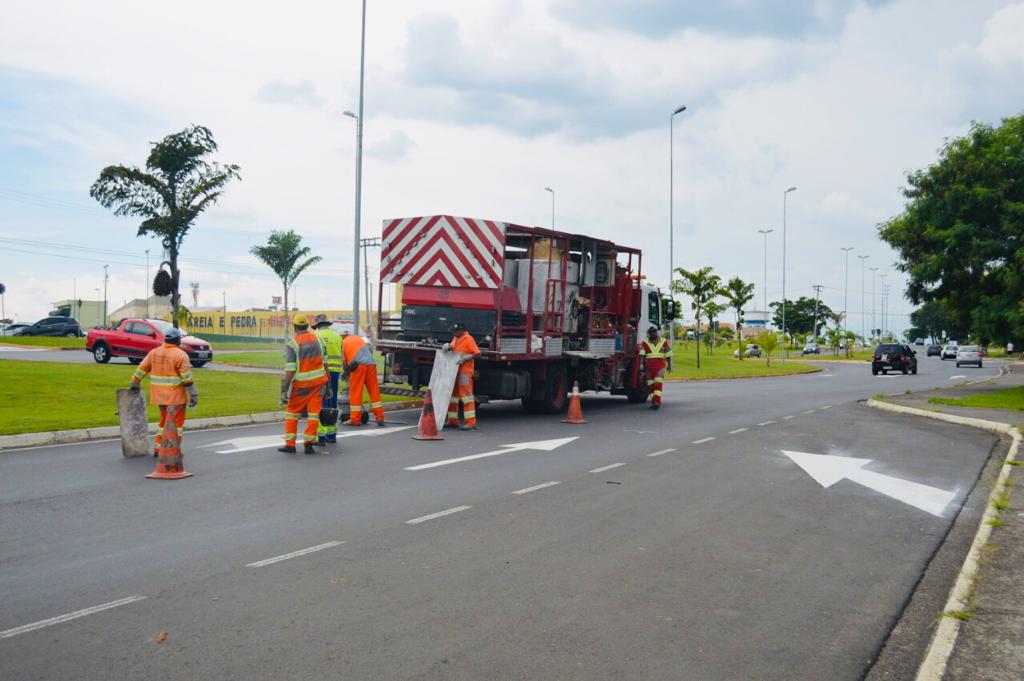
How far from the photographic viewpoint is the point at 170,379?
10555 mm

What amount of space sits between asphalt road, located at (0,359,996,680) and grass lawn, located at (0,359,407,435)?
257 centimetres

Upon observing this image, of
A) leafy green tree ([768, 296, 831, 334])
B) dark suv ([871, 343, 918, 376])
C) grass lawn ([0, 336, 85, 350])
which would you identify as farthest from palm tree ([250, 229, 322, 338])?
leafy green tree ([768, 296, 831, 334])

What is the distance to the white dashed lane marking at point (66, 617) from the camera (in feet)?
15.4

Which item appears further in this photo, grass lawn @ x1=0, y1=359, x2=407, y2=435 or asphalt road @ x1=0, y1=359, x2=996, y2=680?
grass lawn @ x1=0, y1=359, x2=407, y2=435

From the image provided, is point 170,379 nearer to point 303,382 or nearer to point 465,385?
point 303,382

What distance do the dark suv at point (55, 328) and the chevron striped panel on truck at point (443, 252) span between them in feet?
172

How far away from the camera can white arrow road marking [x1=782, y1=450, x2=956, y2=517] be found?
8992 mm

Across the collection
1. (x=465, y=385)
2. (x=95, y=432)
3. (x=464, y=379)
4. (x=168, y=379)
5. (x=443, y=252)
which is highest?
(x=443, y=252)

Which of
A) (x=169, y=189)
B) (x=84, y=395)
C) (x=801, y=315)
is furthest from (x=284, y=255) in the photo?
(x=801, y=315)

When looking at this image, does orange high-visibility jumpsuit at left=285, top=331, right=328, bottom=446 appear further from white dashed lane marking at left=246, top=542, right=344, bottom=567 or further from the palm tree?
the palm tree

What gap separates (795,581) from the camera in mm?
5953

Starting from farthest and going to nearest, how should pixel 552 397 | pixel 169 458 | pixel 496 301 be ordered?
pixel 552 397 → pixel 496 301 → pixel 169 458

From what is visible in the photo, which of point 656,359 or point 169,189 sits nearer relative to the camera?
point 656,359

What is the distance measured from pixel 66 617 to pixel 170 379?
19.4ft
